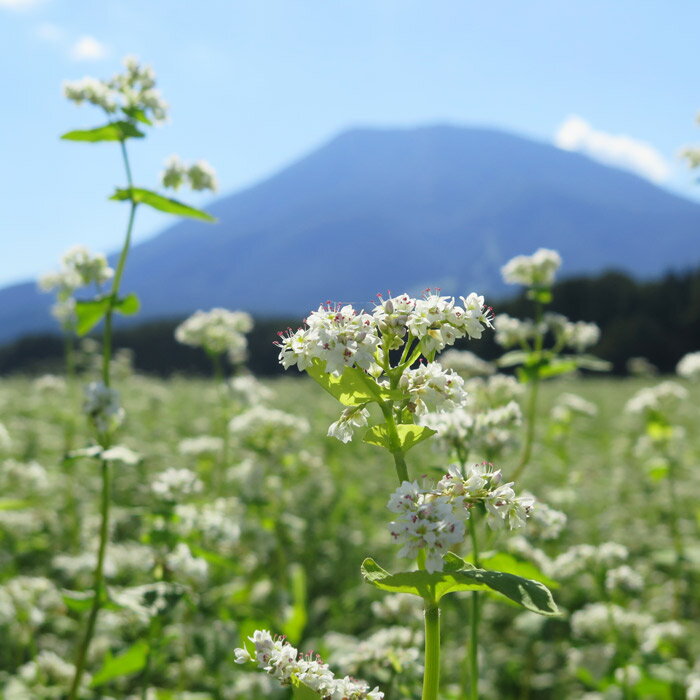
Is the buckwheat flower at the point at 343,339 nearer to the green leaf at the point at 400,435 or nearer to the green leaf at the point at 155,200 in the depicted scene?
the green leaf at the point at 400,435

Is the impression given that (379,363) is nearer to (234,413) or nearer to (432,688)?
(432,688)

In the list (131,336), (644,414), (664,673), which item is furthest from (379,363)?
(131,336)

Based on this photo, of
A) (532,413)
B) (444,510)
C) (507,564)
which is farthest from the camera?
(532,413)

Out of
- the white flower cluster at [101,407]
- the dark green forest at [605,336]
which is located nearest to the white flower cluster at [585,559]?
the white flower cluster at [101,407]

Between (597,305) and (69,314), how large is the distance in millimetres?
41048

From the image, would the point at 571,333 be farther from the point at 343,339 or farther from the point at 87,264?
the point at 343,339

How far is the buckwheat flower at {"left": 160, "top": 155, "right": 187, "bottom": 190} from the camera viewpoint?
367cm

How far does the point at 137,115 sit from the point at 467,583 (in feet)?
9.01

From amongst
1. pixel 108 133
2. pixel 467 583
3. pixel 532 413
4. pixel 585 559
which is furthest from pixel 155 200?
pixel 585 559

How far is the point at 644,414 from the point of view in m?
5.91

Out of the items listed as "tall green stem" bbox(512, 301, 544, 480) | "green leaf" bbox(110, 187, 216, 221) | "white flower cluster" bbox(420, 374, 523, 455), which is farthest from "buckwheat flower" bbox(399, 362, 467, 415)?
"tall green stem" bbox(512, 301, 544, 480)

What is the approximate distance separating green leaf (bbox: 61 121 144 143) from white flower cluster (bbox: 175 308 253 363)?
271 cm

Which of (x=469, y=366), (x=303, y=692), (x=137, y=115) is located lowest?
(x=303, y=692)

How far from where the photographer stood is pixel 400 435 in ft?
5.01
